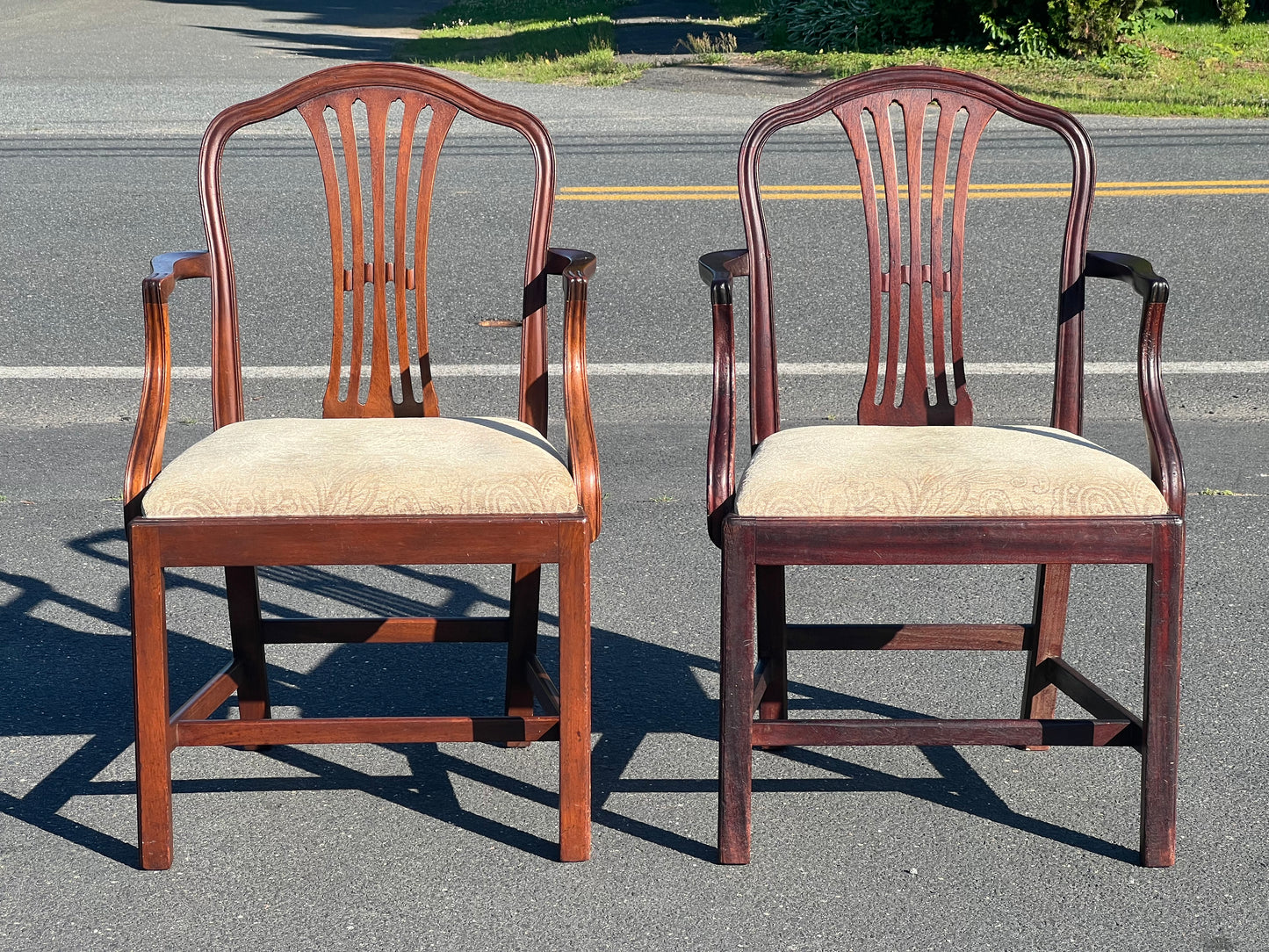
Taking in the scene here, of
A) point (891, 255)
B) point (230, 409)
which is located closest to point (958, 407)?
point (891, 255)

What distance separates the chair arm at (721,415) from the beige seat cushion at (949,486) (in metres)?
0.04

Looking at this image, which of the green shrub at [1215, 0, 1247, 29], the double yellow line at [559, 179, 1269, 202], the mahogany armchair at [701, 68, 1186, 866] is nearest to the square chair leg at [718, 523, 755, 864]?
the mahogany armchair at [701, 68, 1186, 866]

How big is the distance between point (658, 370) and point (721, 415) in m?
2.60

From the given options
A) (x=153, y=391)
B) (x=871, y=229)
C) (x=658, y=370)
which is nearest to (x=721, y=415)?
(x=871, y=229)

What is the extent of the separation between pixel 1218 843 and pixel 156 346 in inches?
75.9

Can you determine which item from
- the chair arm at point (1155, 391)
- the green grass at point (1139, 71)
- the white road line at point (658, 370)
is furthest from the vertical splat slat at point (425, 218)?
the green grass at point (1139, 71)

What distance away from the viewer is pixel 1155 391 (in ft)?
7.87

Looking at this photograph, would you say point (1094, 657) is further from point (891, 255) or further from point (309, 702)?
point (309, 702)

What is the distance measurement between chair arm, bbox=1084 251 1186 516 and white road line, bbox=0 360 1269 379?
2.42 m

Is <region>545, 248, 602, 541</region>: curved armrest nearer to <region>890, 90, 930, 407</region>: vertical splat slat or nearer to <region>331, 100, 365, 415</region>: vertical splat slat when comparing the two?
<region>331, 100, 365, 415</region>: vertical splat slat

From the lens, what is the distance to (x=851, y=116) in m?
2.71

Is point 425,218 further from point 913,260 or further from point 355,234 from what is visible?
point 913,260

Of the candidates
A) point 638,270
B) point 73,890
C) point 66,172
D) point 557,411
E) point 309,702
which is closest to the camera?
point 73,890

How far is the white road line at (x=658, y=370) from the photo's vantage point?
4906mm
